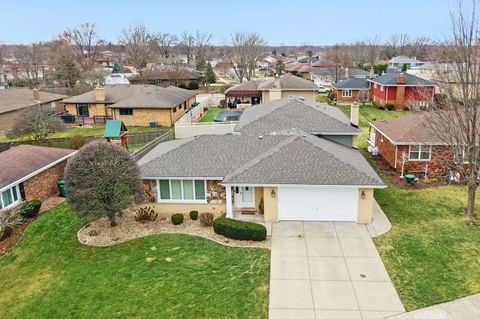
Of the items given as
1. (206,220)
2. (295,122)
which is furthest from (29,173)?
(295,122)

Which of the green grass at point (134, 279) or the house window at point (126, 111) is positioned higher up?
the house window at point (126, 111)

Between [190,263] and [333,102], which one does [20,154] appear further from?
[333,102]

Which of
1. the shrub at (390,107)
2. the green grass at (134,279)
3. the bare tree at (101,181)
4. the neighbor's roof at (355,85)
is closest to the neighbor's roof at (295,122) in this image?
the bare tree at (101,181)

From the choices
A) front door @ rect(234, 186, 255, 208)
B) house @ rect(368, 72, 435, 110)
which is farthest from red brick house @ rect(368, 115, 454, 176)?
house @ rect(368, 72, 435, 110)

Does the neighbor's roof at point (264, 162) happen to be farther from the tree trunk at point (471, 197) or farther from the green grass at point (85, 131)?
the green grass at point (85, 131)

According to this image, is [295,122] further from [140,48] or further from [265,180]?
[140,48]

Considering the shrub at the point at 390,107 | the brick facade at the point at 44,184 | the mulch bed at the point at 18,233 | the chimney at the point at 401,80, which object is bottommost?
the mulch bed at the point at 18,233
